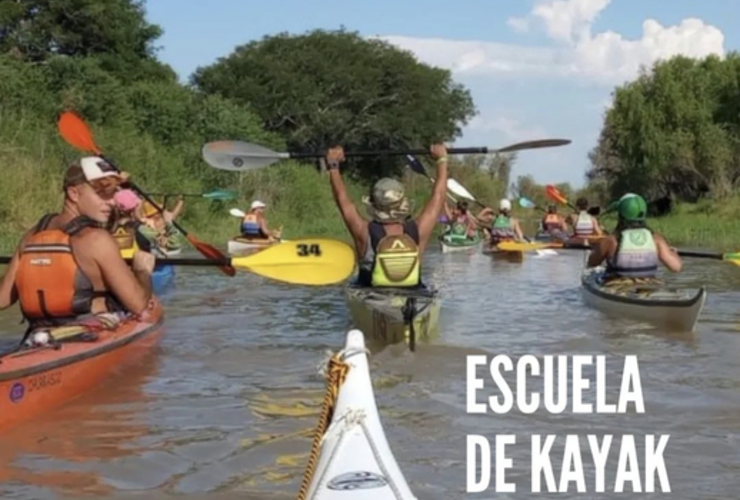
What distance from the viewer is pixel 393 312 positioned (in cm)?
807

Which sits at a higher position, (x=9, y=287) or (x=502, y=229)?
(x=9, y=287)

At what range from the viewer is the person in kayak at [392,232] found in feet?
28.2

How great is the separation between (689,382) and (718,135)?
32.8 meters

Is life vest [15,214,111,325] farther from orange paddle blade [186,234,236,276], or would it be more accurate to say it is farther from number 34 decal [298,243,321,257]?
number 34 decal [298,243,321,257]

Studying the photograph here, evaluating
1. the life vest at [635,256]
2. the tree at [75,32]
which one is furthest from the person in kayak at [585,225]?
the tree at [75,32]

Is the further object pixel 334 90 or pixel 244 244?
pixel 334 90

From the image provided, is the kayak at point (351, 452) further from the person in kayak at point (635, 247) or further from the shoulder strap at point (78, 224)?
the person in kayak at point (635, 247)

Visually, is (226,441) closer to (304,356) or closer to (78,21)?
(304,356)

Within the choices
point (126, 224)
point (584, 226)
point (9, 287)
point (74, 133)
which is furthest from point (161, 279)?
point (584, 226)

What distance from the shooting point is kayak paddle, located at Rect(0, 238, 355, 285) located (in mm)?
7434

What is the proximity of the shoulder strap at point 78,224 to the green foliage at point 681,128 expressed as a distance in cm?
3439

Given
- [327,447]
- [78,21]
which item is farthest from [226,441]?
[78,21]

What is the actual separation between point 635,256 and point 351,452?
7043mm

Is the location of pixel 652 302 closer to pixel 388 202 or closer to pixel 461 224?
pixel 388 202
